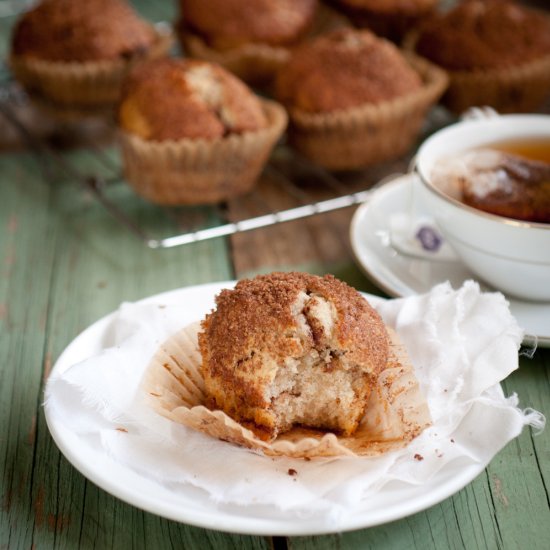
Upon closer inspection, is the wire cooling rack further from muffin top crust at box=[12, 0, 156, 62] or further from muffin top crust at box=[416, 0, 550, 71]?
muffin top crust at box=[416, 0, 550, 71]

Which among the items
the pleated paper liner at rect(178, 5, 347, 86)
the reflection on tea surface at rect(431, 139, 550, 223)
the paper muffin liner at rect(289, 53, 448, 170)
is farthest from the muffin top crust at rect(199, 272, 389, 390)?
the pleated paper liner at rect(178, 5, 347, 86)

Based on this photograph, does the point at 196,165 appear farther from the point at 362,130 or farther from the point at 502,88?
the point at 502,88

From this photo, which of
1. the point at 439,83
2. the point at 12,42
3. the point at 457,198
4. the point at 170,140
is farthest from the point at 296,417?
the point at 12,42

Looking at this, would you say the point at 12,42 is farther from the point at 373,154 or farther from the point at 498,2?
the point at 498,2

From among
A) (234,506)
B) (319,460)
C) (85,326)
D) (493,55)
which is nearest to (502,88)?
(493,55)

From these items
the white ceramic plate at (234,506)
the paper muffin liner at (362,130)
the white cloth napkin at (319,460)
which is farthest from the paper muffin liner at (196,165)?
the white ceramic plate at (234,506)

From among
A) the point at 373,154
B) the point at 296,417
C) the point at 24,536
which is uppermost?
the point at 296,417
